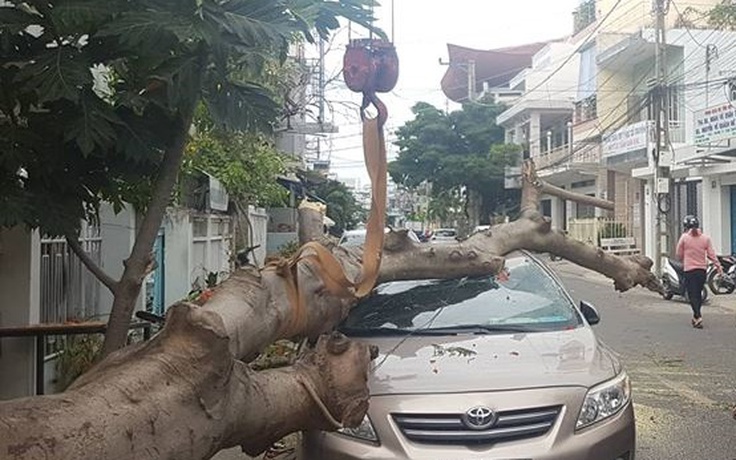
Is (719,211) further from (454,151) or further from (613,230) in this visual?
(454,151)

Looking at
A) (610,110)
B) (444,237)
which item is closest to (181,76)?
(444,237)

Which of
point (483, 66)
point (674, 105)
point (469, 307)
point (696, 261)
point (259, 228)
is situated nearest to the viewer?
point (469, 307)

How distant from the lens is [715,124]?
60.6 ft

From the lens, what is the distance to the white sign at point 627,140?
973 inches

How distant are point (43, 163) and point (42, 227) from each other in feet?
1.01

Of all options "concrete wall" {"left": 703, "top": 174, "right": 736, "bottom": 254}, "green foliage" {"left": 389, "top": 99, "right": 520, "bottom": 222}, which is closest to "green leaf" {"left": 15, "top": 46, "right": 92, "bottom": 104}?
"concrete wall" {"left": 703, "top": 174, "right": 736, "bottom": 254}

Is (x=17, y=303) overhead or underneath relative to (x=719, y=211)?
underneath

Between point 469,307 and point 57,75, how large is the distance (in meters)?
2.95

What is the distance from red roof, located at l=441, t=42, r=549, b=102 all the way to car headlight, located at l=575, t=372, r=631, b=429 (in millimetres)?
58376

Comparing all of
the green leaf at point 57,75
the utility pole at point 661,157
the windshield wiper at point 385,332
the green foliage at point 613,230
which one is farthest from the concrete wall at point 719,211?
the green leaf at point 57,75

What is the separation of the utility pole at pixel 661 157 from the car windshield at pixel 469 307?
14.0m

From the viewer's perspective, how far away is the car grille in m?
3.77

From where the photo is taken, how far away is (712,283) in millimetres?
15805

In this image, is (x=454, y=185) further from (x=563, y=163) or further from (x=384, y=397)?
(x=384, y=397)
